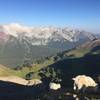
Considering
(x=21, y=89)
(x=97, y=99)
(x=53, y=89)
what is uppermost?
(x=21, y=89)

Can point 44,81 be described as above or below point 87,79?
above

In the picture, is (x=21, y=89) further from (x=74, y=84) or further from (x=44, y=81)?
(x=74, y=84)

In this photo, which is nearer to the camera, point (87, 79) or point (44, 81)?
point (87, 79)

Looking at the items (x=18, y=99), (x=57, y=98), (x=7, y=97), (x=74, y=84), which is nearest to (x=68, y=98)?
(x=57, y=98)

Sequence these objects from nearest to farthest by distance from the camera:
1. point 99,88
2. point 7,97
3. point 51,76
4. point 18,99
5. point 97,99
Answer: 1. point 97,99
2. point 99,88
3. point 18,99
4. point 7,97
5. point 51,76

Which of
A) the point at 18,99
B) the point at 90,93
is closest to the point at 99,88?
the point at 90,93

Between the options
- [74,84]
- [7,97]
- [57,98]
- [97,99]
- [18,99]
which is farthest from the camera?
[7,97]

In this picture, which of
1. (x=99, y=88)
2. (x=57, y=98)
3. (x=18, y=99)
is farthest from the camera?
(x=18, y=99)

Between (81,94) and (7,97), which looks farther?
(7,97)

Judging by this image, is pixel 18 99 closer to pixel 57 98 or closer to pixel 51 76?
pixel 51 76
